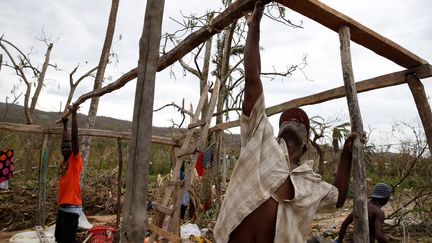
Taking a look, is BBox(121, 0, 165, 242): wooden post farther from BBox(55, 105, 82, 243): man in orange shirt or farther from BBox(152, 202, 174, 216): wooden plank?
BBox(55, 105, 82, 243): man in orange shirt

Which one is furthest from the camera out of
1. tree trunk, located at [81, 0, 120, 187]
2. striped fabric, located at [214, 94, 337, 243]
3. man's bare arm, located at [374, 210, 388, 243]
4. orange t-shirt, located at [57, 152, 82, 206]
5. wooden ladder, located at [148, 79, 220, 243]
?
tree trunk, located at [81, 0, 120, 187]

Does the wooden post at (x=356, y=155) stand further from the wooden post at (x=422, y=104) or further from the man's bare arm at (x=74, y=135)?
the man's bare arm at (x=74, y=135)

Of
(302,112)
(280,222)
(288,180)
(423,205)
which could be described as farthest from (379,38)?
(423,205)

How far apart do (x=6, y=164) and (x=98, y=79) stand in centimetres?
466

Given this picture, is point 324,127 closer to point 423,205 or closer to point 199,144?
point 423,205

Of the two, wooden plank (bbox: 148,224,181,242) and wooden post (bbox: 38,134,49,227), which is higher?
wooden post (bbox: 38,134,49,227)

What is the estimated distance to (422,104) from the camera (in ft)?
8.52

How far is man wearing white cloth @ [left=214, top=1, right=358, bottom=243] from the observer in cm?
184

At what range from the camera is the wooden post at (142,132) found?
1556mm

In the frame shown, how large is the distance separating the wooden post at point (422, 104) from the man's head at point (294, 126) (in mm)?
947

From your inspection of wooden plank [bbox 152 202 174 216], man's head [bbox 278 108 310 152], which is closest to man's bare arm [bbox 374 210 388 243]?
wooden plank [bbox 152 202 174 216]

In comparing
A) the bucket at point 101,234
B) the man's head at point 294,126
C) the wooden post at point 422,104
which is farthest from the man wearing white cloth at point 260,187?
the bucket at point 101,234

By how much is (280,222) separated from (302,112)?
0.66m

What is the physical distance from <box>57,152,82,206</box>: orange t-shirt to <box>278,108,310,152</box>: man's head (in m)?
3.40
